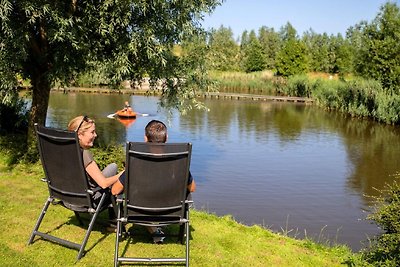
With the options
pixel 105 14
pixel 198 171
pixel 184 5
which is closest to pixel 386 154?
pixel 198 171

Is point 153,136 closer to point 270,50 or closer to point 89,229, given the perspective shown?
point 89,229

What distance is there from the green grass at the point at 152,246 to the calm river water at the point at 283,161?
2339 mm

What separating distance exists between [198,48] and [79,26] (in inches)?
157

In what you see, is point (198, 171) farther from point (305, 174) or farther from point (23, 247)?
point (23, 247)

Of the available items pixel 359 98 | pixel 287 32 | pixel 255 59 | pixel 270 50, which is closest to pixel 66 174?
pixel 359 98

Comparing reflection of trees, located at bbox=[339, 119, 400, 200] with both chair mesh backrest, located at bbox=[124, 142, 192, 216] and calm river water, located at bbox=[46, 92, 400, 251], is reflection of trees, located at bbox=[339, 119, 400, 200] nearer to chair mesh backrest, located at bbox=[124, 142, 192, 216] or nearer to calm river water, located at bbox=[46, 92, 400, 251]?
calm river water, located at bbox=[46, 92, 400, 251]

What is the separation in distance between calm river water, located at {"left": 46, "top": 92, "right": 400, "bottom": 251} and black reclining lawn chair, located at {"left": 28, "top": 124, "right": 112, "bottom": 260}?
477cm

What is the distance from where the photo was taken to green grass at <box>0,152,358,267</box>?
4781 mm

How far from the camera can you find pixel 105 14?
377 inches

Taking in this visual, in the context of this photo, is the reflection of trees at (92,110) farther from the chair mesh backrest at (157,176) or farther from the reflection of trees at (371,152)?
the chair mesh backrest at (157,176)

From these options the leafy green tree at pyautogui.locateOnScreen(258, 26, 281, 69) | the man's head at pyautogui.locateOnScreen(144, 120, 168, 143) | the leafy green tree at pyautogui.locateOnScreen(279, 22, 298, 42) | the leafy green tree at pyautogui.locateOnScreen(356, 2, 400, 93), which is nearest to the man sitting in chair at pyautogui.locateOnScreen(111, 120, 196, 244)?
the man's head at pyautogui.locateOnScreen(144, 120, 168, 143)

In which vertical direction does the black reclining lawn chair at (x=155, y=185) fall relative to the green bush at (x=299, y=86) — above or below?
below

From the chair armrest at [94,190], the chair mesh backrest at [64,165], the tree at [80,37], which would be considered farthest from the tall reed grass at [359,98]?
the chair mesh backrest at [64,165]

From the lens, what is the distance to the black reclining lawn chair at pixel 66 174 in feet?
15.0
